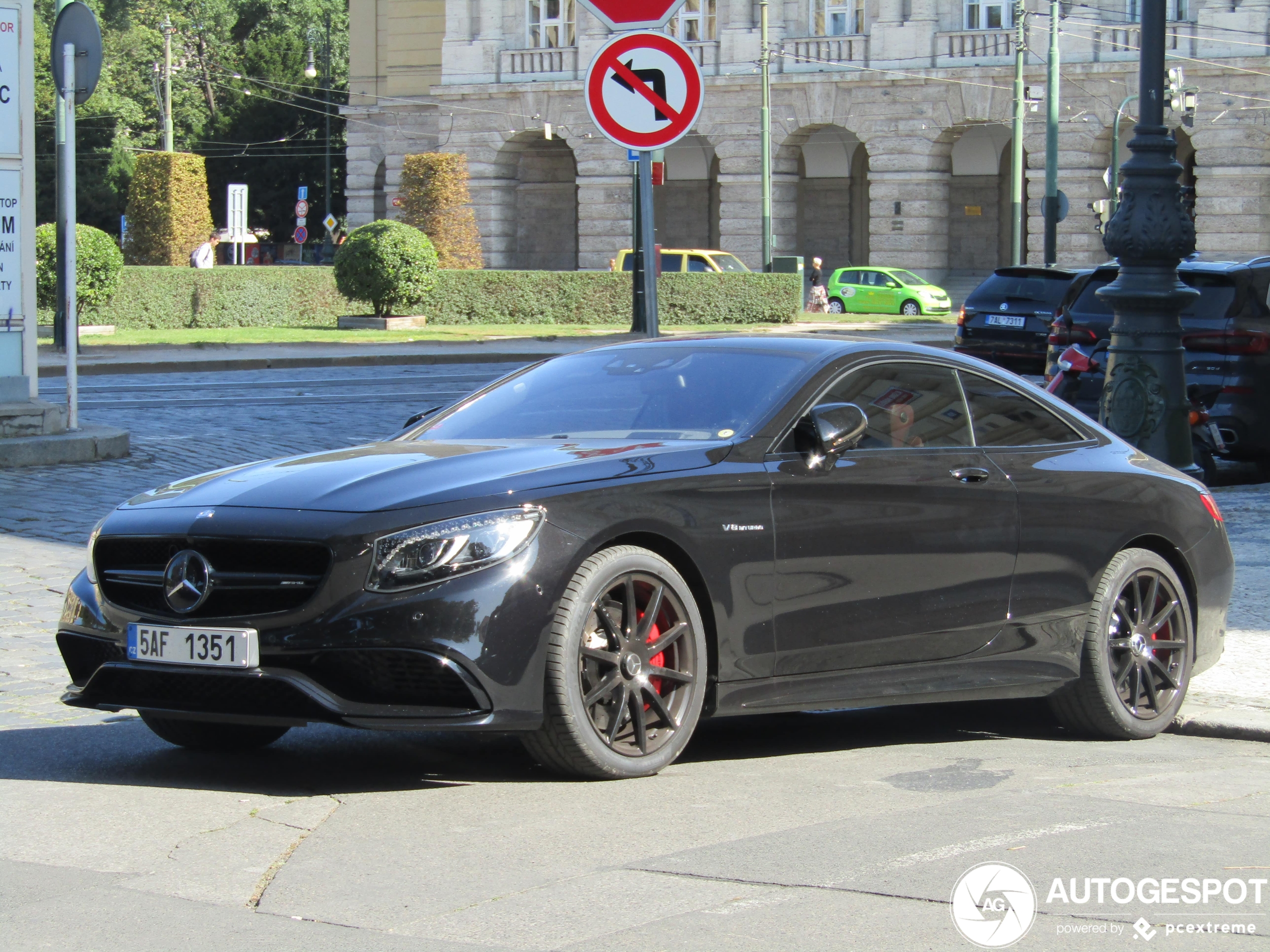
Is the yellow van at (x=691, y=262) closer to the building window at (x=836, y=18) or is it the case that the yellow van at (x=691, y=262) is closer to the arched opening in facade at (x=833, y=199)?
the building window at (x=836, y=18)

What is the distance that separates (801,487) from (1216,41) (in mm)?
44293

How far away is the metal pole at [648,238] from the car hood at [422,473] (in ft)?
→ 7.00

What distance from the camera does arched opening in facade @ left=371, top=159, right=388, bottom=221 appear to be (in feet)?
206

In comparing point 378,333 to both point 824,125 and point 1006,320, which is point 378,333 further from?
point 824,125

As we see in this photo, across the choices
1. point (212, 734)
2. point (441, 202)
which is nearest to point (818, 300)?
point (441, 202)

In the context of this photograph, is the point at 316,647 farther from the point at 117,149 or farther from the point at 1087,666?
the point at 117,149

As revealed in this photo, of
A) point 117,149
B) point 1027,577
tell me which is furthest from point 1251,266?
point 117,149

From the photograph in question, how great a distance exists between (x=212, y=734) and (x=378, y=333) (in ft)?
91.9

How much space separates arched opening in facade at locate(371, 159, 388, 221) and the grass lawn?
2534 cm

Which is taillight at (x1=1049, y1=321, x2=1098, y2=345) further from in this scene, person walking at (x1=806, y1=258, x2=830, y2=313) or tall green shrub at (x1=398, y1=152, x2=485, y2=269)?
person walking at (x1=806, y1=258, x2=830, y2=313)

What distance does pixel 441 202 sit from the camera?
4262 cm

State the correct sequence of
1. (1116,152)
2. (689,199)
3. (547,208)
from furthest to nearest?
1. (689,199)
2. (547,208)
3. (1116,152)

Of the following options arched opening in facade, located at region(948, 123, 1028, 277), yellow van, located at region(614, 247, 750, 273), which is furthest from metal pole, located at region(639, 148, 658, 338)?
arched opening in facade, located at region(948, 123, 1028, 277)

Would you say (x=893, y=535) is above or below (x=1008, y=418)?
below
